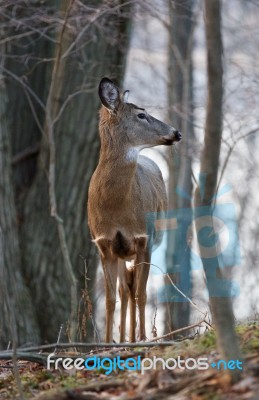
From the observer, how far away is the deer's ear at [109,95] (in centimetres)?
882

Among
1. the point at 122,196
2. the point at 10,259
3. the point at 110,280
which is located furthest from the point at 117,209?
the point at 10,259

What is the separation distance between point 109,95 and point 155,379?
13.8 ft

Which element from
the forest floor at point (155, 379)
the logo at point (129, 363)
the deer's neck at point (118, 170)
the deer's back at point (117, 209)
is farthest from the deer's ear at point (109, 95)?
the logo at point (129, 363)

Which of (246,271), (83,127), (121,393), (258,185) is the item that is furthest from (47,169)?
(258,185)

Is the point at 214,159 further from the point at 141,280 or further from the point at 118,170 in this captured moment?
the point at 141,280

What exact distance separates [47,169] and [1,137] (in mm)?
1254

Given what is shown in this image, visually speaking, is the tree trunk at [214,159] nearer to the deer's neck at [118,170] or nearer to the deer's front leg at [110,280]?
the deer's neck at [118,170]

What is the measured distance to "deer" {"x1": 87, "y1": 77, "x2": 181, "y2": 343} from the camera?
8.88 metres

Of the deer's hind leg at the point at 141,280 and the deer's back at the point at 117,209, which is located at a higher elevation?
the deer's back at the point at 117,209

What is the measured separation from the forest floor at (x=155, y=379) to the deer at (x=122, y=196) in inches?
79.2

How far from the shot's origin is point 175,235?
13.6 metres

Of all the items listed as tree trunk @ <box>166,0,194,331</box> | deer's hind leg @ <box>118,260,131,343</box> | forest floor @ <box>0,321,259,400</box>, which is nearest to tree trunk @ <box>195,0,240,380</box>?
forest floor @ <box>0,321,259,400</box>

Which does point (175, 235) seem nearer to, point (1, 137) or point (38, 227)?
point (38, 227)

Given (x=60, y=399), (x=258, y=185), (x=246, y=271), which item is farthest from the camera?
(x=258, y=185)
